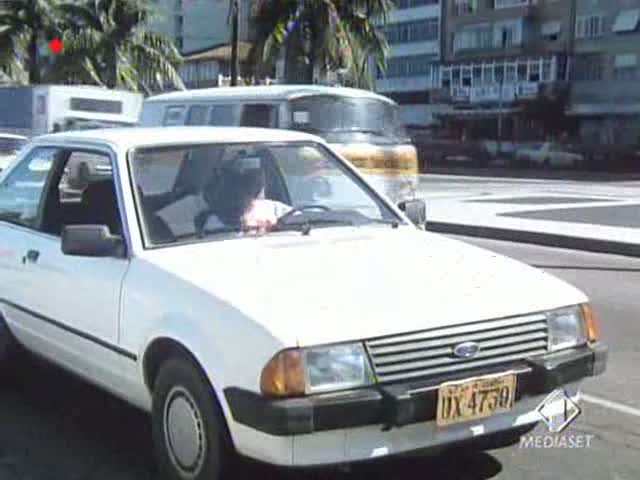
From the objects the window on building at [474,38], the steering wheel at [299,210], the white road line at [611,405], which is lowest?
the white road line at [611,405]

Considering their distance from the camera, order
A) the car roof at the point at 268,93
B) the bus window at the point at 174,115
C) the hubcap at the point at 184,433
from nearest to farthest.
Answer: the hubcap at the point at 184,433 < the car roof at the point at 268,93 < the bus window at the point at 174,115

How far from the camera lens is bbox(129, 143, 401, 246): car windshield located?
466 centimetres

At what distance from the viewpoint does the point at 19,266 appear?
5277 mm

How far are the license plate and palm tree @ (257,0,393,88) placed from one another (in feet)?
90.8

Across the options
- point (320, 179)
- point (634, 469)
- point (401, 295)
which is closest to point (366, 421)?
point (401, 295)

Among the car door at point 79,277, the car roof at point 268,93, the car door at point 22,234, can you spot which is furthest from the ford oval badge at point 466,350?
the car roof at point 268,93

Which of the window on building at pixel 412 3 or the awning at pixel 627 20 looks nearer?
the awning at pixel 627 20

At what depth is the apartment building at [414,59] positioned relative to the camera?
75.0 m

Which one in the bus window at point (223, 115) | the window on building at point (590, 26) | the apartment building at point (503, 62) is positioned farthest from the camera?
the apartment building at point (503, 62)

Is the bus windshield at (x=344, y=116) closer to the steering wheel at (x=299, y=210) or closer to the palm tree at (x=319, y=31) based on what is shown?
the steering wheel at (x=299, y=210)

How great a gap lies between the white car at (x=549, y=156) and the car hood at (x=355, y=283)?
4423cm

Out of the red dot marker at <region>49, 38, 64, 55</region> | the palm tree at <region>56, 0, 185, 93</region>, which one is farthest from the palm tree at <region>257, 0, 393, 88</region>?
the palm tree at <region>56, 0, 185, 93</region>

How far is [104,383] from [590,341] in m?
2.25

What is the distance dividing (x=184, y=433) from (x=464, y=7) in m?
70.9
